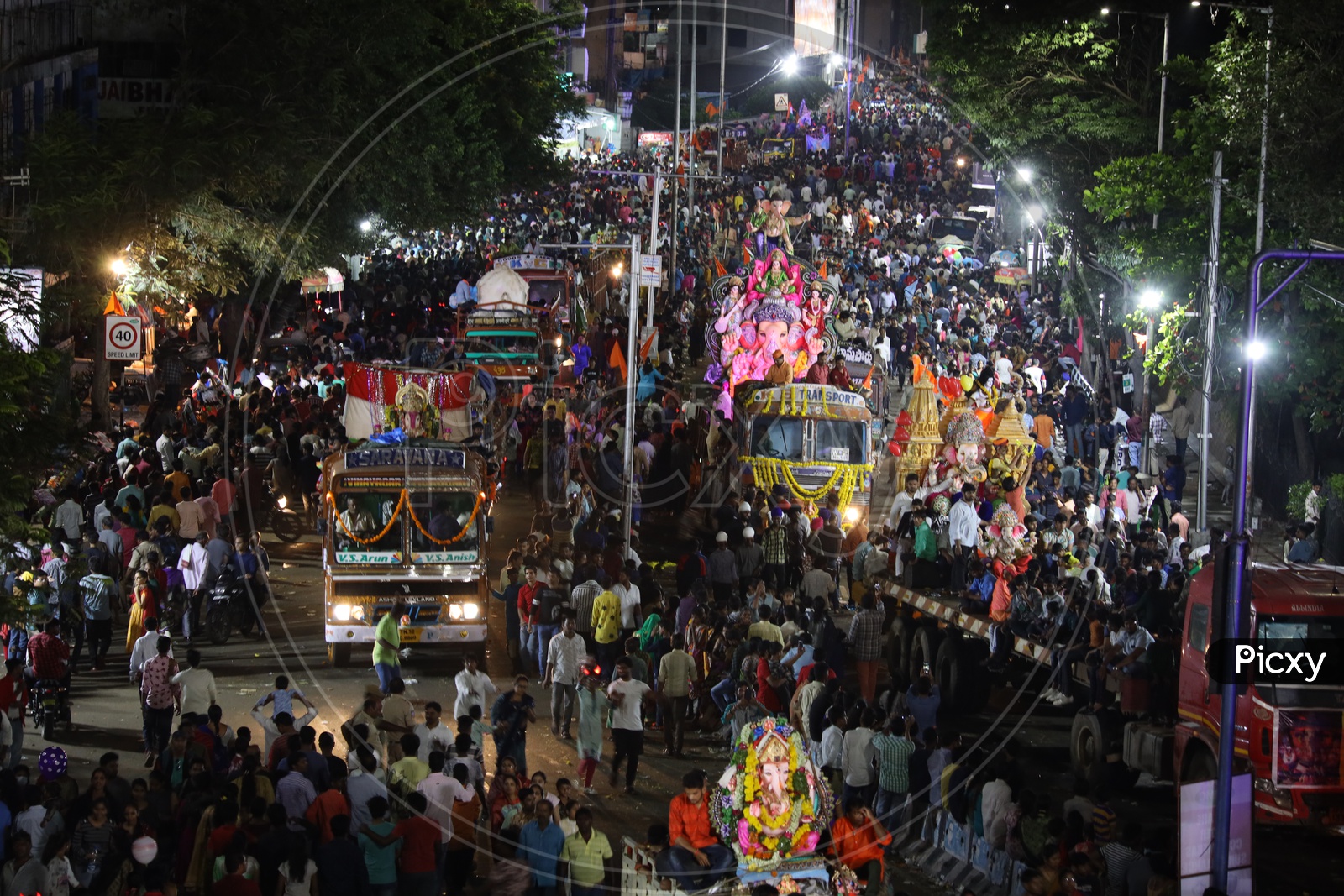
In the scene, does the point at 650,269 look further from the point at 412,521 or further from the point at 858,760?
the point at 858,760

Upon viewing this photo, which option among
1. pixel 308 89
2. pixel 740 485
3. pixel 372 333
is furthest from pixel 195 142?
pixel 372 333

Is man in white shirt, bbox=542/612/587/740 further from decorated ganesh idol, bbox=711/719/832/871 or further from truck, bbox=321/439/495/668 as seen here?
decorated ganesh idol, bbox=711/719/832/871

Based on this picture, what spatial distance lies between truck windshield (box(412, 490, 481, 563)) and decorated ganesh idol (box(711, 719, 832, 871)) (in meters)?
8.60

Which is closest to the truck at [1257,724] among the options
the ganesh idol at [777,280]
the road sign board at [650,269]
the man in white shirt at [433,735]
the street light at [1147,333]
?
the man in white shirt at [433,735]

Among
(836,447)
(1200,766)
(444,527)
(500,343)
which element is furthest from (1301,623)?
(500,343)

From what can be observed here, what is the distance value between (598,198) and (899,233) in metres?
15.7

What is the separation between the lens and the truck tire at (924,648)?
17.6 m

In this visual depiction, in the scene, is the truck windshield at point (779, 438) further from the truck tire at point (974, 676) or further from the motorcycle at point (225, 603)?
the motorcycle at point (225, 603)

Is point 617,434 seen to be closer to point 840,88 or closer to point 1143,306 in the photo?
point 1143,306

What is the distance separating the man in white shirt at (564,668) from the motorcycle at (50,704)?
4713 millimetres

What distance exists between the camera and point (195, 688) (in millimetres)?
14414

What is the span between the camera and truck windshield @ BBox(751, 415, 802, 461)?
24.9 meters

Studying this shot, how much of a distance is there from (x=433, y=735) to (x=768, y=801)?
390cm

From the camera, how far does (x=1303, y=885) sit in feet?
41.6
